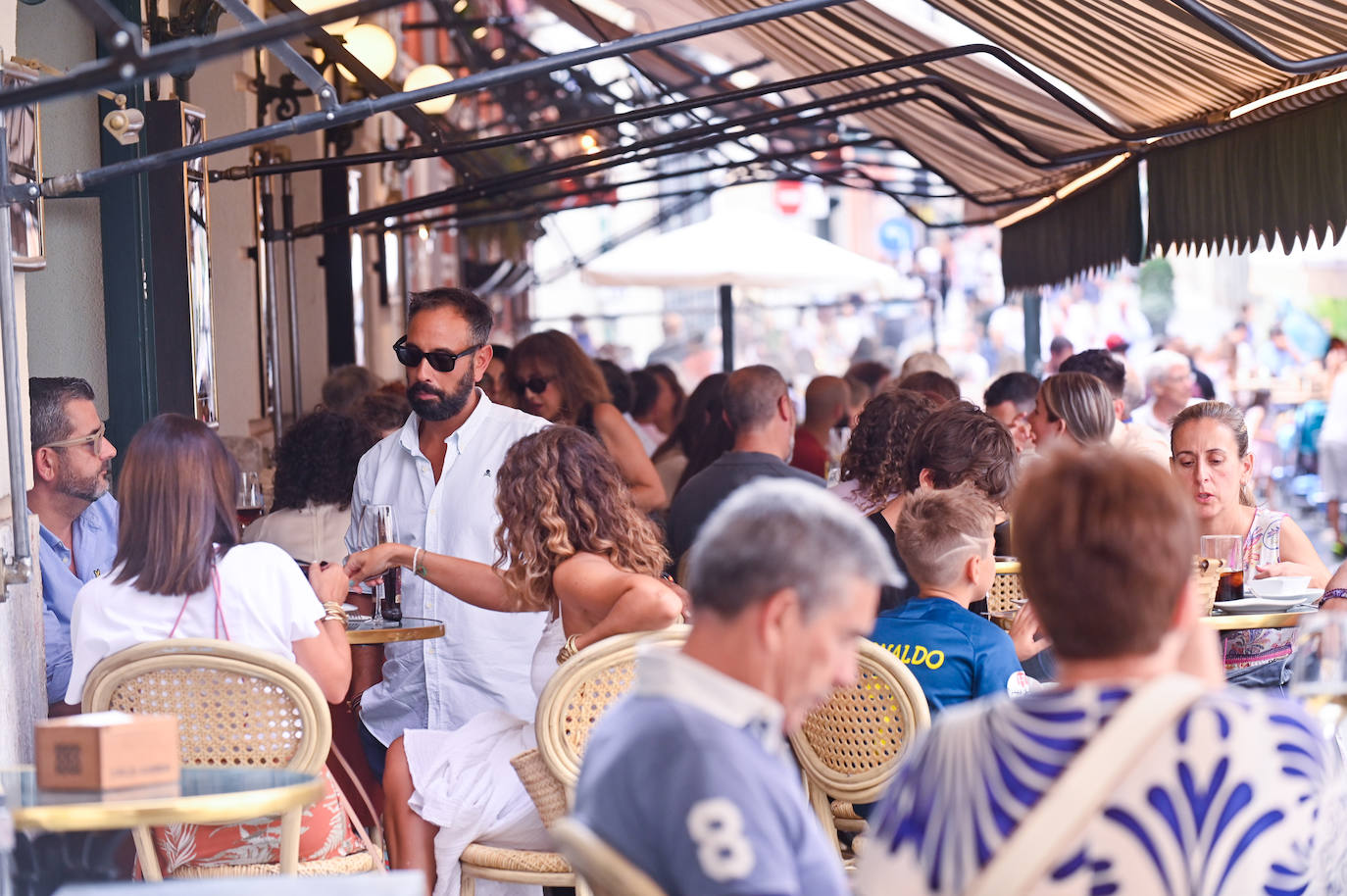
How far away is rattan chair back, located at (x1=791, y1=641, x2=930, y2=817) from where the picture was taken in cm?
347

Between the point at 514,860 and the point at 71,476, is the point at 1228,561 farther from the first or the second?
the point at 71,476

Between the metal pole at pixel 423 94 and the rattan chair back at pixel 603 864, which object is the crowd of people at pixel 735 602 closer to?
the rattan chair back at pixel 603 864

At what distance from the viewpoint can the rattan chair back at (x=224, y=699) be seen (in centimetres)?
313

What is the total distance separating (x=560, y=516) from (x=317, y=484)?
2.00 m

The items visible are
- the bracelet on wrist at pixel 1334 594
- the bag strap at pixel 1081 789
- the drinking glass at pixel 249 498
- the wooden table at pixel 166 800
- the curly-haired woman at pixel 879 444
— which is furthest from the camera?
the curly-haired woman at pixel 879 444

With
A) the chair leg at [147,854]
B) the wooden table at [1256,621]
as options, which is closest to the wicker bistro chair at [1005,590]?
the wooden table at [1256,621]

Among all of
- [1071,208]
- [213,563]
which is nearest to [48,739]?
[213,563]

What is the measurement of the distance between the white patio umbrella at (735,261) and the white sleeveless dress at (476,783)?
744cm

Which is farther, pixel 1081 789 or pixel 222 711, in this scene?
pixel 222 711

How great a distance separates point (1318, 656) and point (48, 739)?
1961mm

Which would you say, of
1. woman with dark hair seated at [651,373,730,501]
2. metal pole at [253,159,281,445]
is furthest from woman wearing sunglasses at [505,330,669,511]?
metal pole at [253,159,281,445]

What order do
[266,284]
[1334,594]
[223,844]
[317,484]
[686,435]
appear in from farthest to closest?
[266,284], [686,435], [317,484], [1334,594], [223,844]

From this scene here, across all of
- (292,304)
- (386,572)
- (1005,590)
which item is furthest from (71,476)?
→ (292,304)

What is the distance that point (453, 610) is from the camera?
14.9 feet
